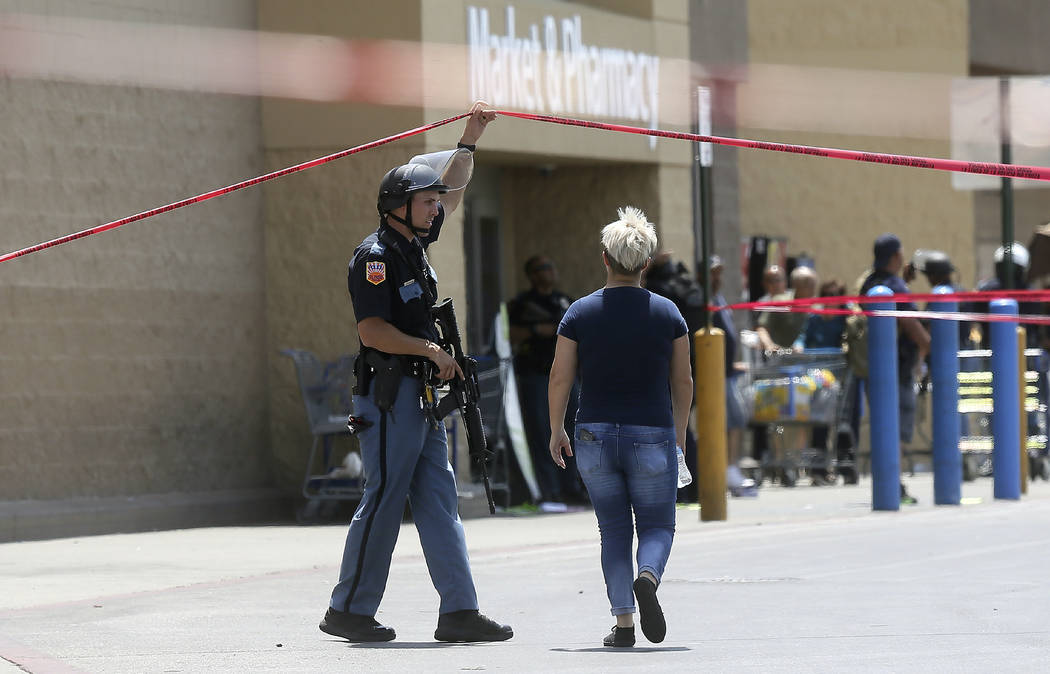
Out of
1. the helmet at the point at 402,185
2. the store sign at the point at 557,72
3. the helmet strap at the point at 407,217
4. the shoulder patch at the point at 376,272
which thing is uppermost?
the store sign at the point at 557,72

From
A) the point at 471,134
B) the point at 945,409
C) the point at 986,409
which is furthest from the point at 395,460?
the point at 986,409

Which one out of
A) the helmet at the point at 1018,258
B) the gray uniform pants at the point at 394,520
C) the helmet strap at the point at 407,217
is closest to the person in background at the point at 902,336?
the helmet at the point at 1018,258

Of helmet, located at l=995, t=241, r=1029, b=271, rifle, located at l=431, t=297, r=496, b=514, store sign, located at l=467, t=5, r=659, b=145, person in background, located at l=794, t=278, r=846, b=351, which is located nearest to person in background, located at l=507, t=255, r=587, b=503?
store sign, located at l=467, t=5, r=659, b=145

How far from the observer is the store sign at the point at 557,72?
15.3 meters

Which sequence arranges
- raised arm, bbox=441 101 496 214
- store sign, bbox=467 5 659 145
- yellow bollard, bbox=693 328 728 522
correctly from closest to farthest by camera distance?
raised arm, bbox=441 101 496 214 < yellow bollard, bbox=693 328 728 522 < store sign, bbox=467 5 659 145

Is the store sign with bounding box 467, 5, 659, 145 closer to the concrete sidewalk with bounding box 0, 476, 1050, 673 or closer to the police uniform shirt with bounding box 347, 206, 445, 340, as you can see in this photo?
the concrete sidewalk with bounding box 0, 476, 1050, 673

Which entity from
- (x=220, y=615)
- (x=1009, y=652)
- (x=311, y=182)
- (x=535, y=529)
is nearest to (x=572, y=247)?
(x=311, y=182)

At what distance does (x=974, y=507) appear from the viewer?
48.4 feet

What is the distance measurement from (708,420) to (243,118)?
14.0 feet

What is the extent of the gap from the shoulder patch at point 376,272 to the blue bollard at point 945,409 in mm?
7692

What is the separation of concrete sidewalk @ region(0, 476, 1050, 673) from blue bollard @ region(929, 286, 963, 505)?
597mm

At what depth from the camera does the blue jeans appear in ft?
26.1

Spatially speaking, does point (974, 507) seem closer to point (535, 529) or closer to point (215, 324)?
point (535, 529)

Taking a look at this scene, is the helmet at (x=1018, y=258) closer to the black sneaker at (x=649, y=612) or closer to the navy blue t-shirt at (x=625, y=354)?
the navy blue t-shirt at (x=625, y=354)
